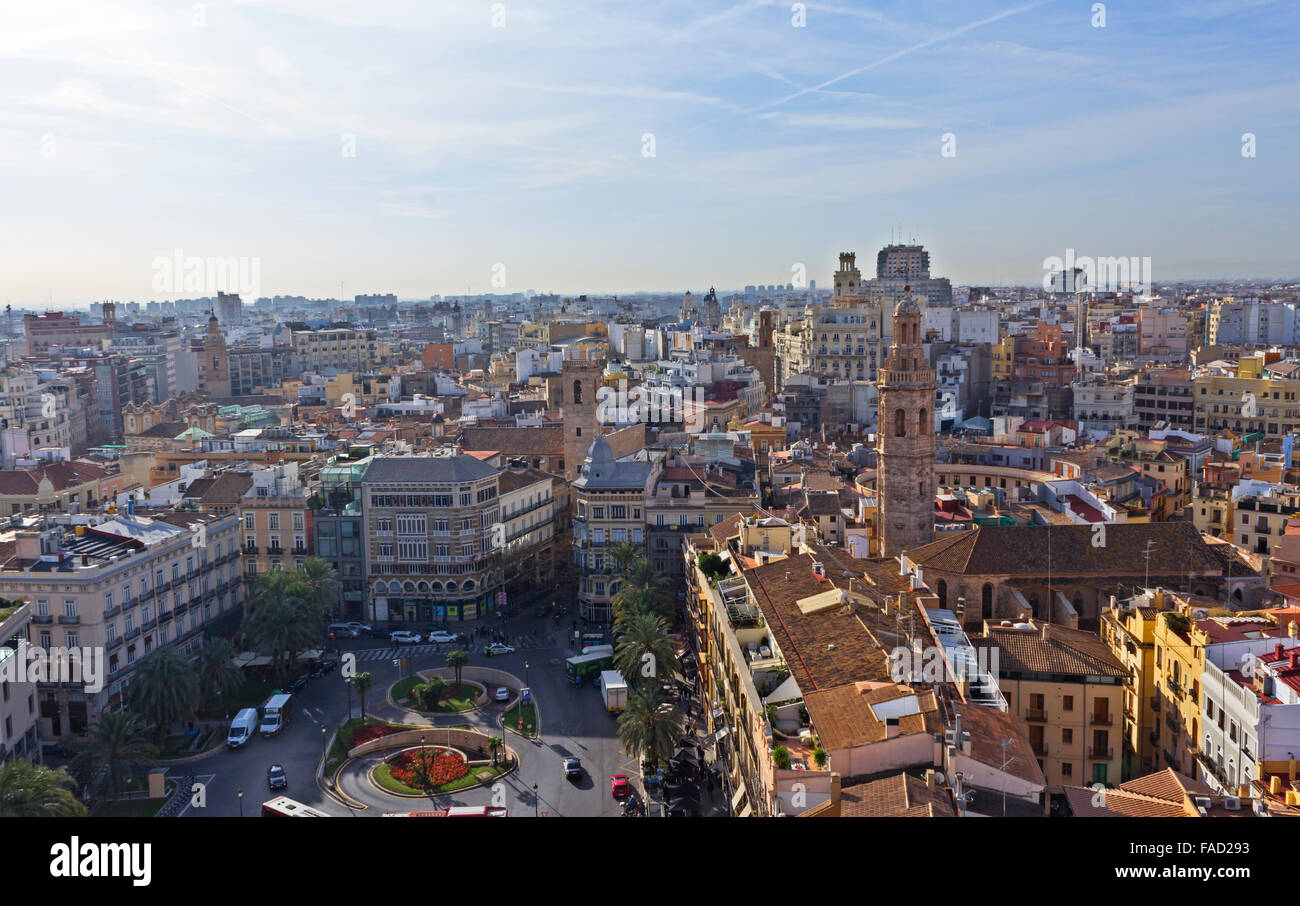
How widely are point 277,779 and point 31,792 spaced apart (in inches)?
256

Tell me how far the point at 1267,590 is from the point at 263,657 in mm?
27190

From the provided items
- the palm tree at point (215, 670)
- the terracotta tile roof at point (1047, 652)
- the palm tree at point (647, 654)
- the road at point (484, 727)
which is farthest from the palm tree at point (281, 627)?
the terracotta tile roof at point (1047, 652)

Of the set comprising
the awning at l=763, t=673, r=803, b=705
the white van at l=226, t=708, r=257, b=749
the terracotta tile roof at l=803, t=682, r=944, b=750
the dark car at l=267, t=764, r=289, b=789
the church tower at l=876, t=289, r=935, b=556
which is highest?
the church tower at l=876, t=289, r=935, b=556

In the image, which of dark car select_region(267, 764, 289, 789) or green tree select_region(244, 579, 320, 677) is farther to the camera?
green tree select_region(244, 579, 320, 677)

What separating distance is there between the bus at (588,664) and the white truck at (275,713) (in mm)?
7478

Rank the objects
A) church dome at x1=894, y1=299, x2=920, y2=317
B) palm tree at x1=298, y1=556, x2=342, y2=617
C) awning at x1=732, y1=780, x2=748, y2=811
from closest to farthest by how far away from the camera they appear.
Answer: awning at x1=732, y1=780, x2=748, y2=811, church dome at x1=894, y1=299, x2=920, y2=317, palm tree at x1=298, y1=556, x2=342, y2=617

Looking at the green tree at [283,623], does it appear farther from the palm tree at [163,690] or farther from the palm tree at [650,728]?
the palm tree at [650,728]

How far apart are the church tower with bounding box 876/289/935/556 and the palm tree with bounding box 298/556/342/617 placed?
16367 millimetres

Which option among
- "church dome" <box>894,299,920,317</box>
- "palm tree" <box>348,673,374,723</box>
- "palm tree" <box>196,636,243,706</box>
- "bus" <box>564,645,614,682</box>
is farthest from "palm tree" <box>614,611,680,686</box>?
"church dome" <box>894,299,920,317</box>

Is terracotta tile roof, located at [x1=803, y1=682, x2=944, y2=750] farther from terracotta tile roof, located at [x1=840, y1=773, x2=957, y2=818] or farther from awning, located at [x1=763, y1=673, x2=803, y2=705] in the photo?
Answer: terracotta tile roof, located at [x1=840, y1=773, x2=957, y2=818]

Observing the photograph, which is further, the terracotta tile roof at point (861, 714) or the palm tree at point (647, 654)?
the palm tree at point (647, 654)

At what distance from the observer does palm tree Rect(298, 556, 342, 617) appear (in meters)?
32.8

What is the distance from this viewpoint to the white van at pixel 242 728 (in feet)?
88.5
